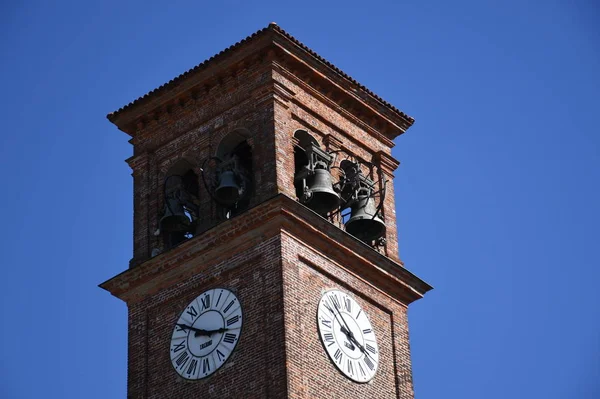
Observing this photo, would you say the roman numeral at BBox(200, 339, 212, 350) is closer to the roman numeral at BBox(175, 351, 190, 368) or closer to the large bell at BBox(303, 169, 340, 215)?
the roman numeral at BBox(175, 351, 190, 368)

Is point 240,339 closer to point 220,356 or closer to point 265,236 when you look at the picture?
point 220,356

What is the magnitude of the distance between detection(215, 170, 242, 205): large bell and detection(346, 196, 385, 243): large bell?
285 centimetres

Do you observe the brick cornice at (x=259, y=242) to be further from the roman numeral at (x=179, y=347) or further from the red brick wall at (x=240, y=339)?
the roman numeral at (x=179, y=347)

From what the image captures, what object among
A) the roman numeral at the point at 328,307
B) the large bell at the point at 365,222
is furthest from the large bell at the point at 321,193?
the roman numeral at the point at 328,307

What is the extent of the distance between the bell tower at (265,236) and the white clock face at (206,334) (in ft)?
0.12

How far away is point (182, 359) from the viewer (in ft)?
167

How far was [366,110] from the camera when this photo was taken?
182 ft

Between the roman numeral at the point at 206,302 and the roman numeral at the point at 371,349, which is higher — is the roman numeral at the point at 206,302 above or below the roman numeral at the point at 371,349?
above

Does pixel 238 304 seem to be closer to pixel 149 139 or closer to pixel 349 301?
pixel 349 301

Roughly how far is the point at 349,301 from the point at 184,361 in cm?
408

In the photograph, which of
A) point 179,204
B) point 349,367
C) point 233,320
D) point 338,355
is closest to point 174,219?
point 179,204

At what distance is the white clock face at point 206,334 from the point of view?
5016cm

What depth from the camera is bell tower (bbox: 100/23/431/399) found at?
50.0 metres

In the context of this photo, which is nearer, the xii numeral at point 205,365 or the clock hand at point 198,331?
the xii numeral at point 205,365
